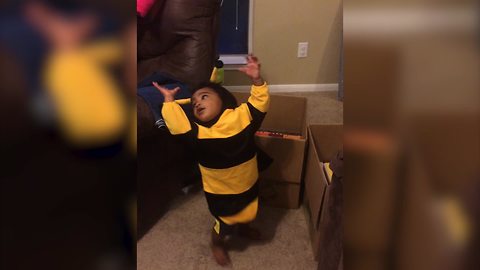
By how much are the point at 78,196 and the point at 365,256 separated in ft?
0.47

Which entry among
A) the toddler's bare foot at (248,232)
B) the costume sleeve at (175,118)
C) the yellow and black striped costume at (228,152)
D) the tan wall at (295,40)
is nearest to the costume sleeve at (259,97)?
the yellow and black striped costume at (228,152)

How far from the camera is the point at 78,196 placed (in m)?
0.20

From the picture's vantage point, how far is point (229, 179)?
5.13 feet

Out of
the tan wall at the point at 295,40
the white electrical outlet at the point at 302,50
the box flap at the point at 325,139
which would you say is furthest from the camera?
the white electrical outlet at the point at 302,50

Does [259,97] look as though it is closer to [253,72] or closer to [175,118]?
[253,72]

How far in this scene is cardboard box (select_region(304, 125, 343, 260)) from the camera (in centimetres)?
151

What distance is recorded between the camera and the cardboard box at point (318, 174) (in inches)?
59.4

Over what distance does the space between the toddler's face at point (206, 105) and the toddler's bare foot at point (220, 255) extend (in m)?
0.50

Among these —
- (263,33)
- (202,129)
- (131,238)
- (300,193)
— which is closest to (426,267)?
(131,238)

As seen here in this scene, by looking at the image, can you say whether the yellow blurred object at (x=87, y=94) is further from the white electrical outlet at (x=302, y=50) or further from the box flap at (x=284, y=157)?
the white electrical outlet at (x=302, y=50)

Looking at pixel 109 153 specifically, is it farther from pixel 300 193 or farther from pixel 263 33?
pixel 263 33

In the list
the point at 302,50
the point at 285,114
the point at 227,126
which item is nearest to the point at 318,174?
the point at 227,126

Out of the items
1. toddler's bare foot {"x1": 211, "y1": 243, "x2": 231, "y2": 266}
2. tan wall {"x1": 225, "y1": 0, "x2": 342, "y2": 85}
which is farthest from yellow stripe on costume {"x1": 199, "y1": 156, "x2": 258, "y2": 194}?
tan wall {"x1": 225, "y1": 0, "x2": 342, "y2": 85}

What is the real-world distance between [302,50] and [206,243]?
1900 millimetres
